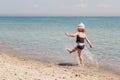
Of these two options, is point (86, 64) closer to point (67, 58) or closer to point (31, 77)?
point (67, 58)

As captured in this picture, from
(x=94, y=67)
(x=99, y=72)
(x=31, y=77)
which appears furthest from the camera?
(x=94, y=67)

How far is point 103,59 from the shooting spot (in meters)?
15.3

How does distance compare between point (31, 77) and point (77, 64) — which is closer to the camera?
point (31, 77)

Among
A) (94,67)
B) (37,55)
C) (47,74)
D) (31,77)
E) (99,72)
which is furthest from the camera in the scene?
(37,55)

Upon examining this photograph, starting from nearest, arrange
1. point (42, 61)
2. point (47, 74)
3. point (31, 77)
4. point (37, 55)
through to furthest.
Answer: point (31, 77), point (47, 74), point (42, 61), point (37, 55)

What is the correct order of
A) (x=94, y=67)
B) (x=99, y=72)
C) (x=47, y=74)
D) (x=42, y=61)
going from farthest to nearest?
(x=42, y=61)
(x=94, y=67)
(x=99, y=72)
(x=47, y=74)

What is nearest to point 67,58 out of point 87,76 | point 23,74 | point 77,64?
point 77,64

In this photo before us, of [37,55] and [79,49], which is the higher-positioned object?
[79,49]

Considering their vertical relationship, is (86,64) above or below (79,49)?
below

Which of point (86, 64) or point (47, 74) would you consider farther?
point (86, 64)

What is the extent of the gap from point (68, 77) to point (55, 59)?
5.43 meters

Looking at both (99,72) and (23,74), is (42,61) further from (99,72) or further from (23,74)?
(23,74)

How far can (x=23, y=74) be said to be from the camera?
9.76m

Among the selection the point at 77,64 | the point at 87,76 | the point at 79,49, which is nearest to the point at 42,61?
the point at 77,64
